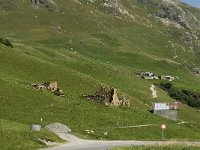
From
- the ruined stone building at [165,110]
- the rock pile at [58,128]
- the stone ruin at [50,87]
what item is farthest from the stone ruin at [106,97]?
the rock pile at [58,128]

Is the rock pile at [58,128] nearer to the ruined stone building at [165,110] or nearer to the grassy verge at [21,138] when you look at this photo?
the grassy verge at [21,138]

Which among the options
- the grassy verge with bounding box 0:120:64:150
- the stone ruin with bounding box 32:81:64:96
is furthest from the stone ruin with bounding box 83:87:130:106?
the grassy verge with bounding box 0:120:64:150

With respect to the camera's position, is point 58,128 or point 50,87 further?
point 50,87

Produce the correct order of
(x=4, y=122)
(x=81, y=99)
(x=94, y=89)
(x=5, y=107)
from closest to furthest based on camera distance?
(x=4, y=122) → (x=5, y=107) → (x=81, y=99) → (x=94, y=89)

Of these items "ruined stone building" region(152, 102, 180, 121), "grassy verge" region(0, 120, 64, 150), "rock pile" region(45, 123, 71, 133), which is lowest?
"ruined stone building" region(152, 102, 180, 121)

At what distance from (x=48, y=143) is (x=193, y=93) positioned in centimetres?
14500

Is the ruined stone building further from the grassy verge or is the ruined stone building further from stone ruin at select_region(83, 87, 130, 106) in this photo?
the grassy verge

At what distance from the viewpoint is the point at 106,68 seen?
14725 cm

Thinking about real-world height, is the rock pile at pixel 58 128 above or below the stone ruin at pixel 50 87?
above

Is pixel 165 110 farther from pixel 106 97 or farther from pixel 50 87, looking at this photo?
pixel 50 87

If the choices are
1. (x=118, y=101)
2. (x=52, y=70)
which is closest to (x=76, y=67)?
(x=52, y=70)

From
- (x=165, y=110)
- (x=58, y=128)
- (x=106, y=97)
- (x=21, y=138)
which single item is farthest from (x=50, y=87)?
(x=21, y=138)

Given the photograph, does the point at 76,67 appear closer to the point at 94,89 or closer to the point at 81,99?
the point at 94,89

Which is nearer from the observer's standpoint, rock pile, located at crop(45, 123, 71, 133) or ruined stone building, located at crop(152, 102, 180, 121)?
rock pile, located at crop(45, 123, 71, 133)
